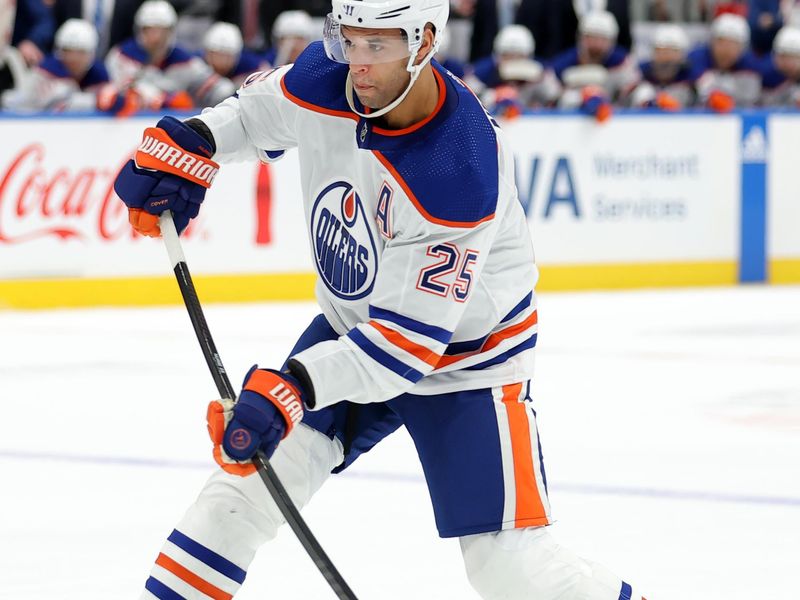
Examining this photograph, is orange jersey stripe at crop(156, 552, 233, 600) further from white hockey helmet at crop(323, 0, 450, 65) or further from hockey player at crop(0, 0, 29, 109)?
hockey player at crop(0, 0, 29, 109)

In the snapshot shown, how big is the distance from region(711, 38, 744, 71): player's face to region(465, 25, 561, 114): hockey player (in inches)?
44.6

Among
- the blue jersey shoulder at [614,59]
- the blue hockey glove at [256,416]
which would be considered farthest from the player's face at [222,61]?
the blue hockey glove at [256,416]

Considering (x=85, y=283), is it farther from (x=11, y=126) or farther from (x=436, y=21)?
→ (x=436, y=21)

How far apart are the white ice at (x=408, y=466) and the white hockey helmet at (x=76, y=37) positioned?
1.96 metres

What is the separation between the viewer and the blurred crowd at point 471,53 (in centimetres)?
811

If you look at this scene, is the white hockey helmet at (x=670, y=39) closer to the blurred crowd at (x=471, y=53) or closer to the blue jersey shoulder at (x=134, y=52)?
the blurred crowd at (x=471, y=53)

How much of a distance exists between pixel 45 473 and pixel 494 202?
2.03m

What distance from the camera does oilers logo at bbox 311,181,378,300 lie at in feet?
7.72

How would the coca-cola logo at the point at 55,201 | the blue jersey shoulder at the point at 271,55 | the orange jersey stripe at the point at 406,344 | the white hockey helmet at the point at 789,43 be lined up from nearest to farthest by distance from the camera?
the orange jersey stripe at the point at 406,344
the coca-cola logo at the point at 55,201
the blue jersey shoulder at the point at 271,55
the white hockey helmet at the point at 789,43

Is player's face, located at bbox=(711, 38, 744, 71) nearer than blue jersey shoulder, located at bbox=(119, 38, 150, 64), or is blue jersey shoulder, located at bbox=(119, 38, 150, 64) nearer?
blue jersey shoulder, located at bbox=(119, 38, 150, 64)

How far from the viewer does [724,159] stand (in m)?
8.61

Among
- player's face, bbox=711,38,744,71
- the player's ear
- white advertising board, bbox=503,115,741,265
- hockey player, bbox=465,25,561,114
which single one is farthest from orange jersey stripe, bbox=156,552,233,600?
player's face, bbox=711,38,744,71

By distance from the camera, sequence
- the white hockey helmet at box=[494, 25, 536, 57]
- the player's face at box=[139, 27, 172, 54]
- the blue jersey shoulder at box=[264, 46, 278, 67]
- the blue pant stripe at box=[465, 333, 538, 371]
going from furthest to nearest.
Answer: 1. the white hockey helmet at box=[494, 25, 536, 57]
2. the blue jersey shoulder at box=[264, 46, 278, 67]
3. the player's face at box=[139, 27, 172, 54]
4. the blue pant stripe at box=[465, 333, 538, 371]

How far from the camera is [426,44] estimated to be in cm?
228
